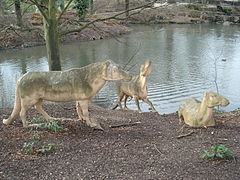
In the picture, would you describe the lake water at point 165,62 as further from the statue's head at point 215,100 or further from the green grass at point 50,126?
the green grass at point 50,126

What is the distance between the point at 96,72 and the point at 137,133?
1.42 metres

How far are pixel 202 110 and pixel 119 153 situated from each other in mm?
2451

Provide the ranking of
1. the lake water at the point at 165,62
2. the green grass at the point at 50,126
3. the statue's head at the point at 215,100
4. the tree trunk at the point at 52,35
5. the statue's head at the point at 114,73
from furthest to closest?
the lake water at the point at 165,62, the tree trunk at the point at 52,35, the statue's head at the point at 215,100, the green grass at the point at 50,126, the statue's head at the point at 114,73

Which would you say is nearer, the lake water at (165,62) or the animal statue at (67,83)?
the animal statue at (67,83)

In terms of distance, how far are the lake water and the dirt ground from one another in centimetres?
459

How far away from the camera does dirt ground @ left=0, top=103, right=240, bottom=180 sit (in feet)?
15.0

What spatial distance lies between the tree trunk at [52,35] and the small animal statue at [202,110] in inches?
185

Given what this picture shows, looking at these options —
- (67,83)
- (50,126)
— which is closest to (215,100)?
(67,83)

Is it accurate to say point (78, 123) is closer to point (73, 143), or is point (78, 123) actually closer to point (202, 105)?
point (73, 143)

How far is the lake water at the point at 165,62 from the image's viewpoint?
13297 millimetres

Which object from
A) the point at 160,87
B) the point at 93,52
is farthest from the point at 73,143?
the point at 93,52

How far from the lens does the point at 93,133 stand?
611 cm

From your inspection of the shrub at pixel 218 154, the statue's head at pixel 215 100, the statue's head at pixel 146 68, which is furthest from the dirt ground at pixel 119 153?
the statue's head at pixel 146 68

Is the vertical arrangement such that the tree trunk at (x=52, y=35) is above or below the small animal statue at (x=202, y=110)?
above
